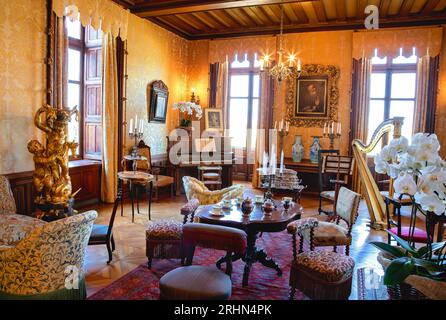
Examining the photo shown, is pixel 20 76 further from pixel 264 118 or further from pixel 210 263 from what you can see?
pixel 264 118

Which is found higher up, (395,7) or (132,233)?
(395,7)

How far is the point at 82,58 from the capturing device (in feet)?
22.1

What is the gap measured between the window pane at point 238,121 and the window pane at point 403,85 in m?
3.52

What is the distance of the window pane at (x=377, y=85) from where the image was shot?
8008mm

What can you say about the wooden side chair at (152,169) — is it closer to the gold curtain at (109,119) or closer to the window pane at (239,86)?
the gold curtain at (109,119)

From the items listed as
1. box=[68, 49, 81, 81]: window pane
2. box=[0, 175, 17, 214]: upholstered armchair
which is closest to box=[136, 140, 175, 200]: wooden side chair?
box=[68, 49, 81, 81]: window pane

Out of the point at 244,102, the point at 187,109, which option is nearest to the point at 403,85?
the point at 244,102

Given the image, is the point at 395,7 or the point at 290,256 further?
the point at 395,7

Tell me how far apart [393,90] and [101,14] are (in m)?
6.25

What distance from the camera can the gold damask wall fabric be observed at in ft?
17.2
